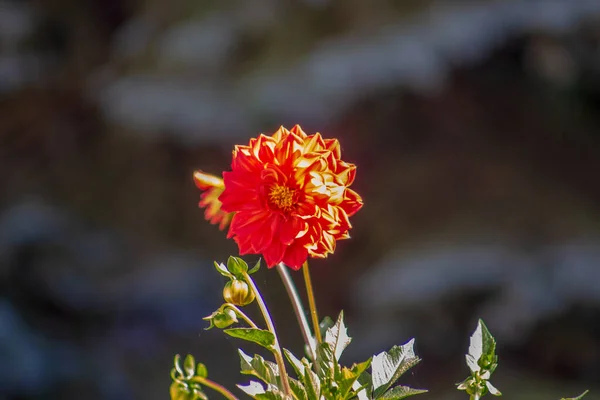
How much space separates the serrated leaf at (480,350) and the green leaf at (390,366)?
0.02 m

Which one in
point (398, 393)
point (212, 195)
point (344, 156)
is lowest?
point (398, 393)

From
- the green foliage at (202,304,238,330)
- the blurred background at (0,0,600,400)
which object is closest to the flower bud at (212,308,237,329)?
the green foliage at (202,304,238,330)

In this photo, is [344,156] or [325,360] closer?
[325,360]

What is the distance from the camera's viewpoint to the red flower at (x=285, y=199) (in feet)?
0.88

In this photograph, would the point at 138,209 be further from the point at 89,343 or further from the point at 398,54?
the point at 398,54

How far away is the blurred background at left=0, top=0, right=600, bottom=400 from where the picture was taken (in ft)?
4.65

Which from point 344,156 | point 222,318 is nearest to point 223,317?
point 222,318

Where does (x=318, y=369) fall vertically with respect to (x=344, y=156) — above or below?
below

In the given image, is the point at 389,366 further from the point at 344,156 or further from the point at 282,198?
the point at 344,156

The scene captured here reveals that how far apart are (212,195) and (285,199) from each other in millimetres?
58

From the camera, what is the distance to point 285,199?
0.88 feet

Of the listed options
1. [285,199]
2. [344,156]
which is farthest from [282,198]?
[344,156]

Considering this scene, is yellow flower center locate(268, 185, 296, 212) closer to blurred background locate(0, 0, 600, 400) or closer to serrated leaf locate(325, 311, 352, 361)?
serrated leaf locate(325, 311, 352, 361)

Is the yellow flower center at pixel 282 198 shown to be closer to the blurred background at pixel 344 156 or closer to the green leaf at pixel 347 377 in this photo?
the green leaf at pixel 347 377
